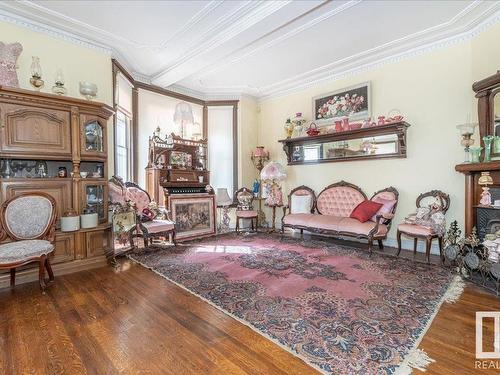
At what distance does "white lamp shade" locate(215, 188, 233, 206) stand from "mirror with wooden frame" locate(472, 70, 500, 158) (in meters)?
4.67

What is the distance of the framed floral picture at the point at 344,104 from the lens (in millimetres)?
4953

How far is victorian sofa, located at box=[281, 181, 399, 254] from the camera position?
4.20 metres

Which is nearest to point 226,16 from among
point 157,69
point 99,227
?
point 157,69

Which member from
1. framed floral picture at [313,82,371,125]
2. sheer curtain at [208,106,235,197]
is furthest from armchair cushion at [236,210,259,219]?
framed floral picture at [313,82,371,125]

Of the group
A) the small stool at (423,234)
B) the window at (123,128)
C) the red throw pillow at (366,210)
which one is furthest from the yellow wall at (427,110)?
the window at (123,128)

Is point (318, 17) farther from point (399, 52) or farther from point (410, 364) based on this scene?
point (410, 364)

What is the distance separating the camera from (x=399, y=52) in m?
4.47

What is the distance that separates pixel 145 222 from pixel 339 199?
3686 millimetres

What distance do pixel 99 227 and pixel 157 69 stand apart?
10.6 ft

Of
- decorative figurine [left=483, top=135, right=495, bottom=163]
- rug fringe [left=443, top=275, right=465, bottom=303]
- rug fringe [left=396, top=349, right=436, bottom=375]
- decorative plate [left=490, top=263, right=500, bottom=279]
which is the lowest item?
rug fringe [left=396, top=349, right=436, bottom=375]

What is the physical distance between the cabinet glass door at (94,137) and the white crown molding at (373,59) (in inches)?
153

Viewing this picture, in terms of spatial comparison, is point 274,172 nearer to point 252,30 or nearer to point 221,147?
point 221,147

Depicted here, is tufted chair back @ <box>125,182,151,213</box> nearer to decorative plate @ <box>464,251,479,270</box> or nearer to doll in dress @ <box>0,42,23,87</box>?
doll in dress @ <box>0,42,23,87</box>

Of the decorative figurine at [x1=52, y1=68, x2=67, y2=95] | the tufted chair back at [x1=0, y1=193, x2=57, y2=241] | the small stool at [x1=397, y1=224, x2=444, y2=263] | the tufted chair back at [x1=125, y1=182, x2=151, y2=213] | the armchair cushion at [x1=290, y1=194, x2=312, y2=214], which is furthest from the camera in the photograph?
the armchair cushion at [x1=290, y1=194, x2=312, y2=214]
